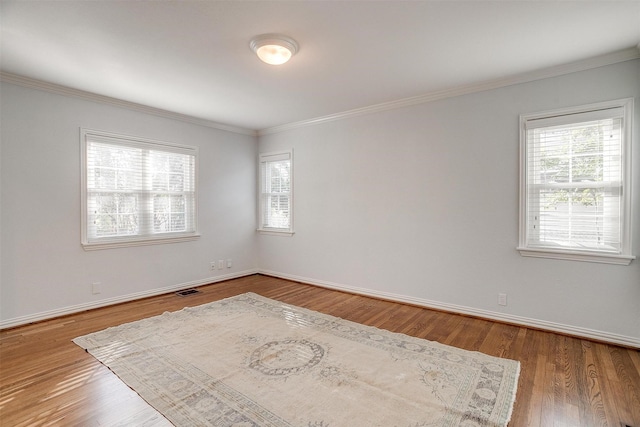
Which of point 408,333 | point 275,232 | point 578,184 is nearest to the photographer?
point 578,184

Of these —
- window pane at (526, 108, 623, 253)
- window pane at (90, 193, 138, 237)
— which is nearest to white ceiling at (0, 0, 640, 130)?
window pane at (526, 108, 623, 253)

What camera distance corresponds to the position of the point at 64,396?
2.06 m

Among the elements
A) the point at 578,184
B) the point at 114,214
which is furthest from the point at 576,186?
the point at 114,214

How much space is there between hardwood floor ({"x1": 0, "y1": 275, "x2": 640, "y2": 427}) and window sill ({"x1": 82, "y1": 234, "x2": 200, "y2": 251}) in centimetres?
77

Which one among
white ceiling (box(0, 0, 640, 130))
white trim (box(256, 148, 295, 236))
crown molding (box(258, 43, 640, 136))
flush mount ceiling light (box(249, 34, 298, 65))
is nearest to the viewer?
white ceiling (box(0, 0, 640, 130))

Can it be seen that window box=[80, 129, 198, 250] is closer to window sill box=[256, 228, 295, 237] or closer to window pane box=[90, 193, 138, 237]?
window pane box=[90, 193, 138, 237]

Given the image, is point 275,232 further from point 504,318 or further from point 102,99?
point 504,318

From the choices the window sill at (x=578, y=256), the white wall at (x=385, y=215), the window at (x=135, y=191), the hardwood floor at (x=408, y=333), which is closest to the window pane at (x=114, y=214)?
the window at (x=135, y=191)

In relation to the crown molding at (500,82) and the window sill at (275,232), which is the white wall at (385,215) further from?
the window sill at (275,232)

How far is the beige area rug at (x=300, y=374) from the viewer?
188cm

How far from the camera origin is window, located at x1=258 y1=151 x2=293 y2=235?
537cm

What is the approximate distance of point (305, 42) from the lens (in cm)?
258

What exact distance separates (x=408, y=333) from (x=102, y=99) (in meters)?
4.54

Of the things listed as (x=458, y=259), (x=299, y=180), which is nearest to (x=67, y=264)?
(x=299, y=180)
